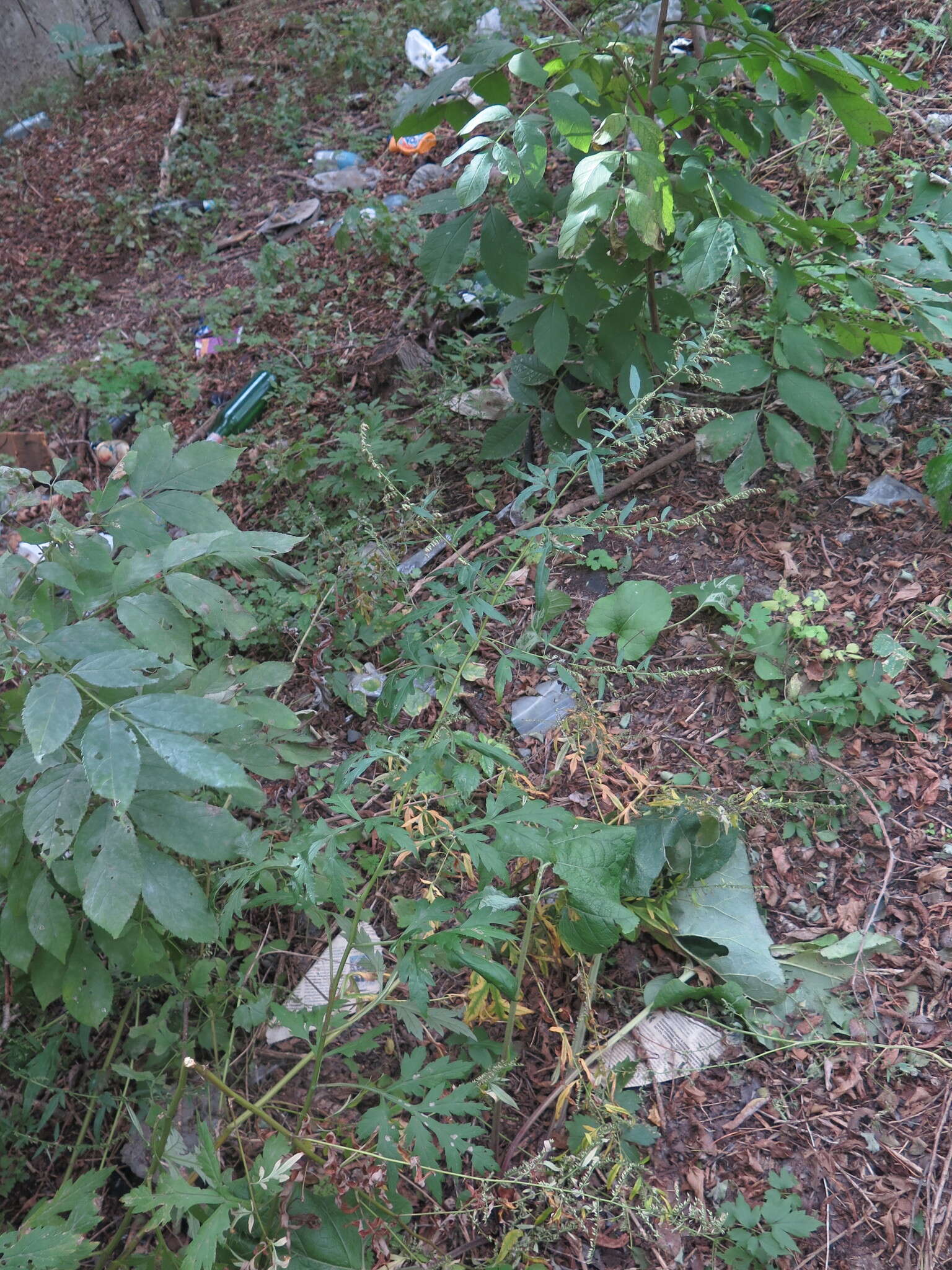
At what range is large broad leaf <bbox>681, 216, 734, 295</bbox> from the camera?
1.90 metres

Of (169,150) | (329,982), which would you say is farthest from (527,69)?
(169,150)

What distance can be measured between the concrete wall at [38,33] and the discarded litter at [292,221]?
11.8 feet

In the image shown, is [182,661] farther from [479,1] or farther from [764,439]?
[479,1]

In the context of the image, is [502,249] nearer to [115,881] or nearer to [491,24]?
[115,881]

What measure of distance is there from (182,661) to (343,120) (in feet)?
17.1

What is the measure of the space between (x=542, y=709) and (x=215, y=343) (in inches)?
114

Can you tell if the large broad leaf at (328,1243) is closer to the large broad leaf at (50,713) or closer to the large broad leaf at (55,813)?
the large broad leaf at (55,813)

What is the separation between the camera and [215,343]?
13.5ft

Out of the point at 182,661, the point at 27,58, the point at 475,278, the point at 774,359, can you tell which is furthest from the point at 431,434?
the point at 27,58

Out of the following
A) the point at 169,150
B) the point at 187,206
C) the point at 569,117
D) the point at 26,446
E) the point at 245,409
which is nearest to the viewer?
the point at 569,117

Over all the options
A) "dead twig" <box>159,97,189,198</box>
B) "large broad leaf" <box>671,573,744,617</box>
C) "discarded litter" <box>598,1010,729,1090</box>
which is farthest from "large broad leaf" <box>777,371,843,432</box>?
"dead twig" <box>159,97,189,198</box>

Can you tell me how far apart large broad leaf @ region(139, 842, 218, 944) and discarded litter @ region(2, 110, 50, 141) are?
7330 mm

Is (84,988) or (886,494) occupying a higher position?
(84,988)

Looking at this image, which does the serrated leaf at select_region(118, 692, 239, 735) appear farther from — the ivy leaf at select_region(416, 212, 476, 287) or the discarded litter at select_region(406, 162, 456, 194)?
the discarded litter at select_region(406, 162, 456, 194)
